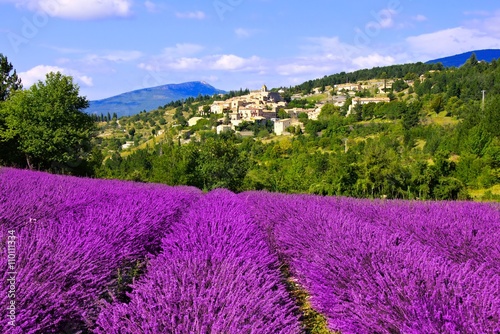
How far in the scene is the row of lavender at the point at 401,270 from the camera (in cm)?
196

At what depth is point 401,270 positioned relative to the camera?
2561mm

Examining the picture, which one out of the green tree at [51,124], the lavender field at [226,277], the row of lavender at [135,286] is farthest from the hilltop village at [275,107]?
the row of lavender at [135,286]

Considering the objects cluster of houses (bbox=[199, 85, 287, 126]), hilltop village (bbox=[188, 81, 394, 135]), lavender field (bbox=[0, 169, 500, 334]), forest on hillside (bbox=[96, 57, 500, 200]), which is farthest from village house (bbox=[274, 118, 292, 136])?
lavender field (bbox=[0, 169, 500, 334])

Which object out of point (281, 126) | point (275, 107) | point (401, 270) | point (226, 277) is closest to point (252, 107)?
point (275, 107)

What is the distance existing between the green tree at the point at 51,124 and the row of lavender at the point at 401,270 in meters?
19.5

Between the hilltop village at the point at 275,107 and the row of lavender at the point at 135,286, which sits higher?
the row of lavender at the point at 135,286

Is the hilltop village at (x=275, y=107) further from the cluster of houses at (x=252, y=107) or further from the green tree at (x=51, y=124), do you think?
the green tree at (x=51, y=124)

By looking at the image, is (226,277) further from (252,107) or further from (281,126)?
(252,107)

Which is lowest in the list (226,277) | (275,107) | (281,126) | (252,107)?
(281,126)

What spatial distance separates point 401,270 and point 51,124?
890 inches

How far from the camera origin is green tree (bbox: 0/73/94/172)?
20625 mm

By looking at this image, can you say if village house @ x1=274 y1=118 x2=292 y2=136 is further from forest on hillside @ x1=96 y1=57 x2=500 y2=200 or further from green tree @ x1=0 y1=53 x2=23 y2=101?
green tree @ x1=0 y1=53 x2=23 y2=101

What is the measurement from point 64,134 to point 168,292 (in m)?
21.8

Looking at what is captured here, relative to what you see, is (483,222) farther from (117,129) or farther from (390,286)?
(117,129)
